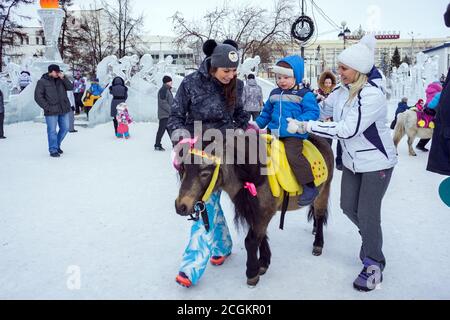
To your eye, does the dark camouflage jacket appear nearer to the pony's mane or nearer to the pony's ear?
the pony's ear

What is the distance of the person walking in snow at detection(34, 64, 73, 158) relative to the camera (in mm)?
8359

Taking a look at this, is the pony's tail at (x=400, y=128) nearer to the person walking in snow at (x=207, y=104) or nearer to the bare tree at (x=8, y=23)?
the person walking in snow at (x=207, y=104)

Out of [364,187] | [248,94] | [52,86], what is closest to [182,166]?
[364,187]

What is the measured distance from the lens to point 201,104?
2766 millimetres

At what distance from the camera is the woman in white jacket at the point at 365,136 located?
8.83 ft

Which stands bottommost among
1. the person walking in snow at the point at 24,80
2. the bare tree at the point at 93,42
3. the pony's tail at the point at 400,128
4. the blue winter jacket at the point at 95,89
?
the pony's tail at the point at 400,128

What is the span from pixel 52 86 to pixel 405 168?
306 inches

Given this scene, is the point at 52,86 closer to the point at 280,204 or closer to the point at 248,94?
the point at 248,94

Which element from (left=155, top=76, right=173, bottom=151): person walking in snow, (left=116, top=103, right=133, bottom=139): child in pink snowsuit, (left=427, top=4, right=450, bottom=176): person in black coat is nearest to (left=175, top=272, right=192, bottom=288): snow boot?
(left=427, top=4, right=450, bottom=176): person in black coat

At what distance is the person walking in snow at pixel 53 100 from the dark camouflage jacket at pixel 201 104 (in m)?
6.63

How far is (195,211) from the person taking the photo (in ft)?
8.07

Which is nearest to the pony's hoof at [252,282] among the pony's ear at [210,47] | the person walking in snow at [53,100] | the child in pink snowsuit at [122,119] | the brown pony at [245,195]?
the brown pony at [245,195]
